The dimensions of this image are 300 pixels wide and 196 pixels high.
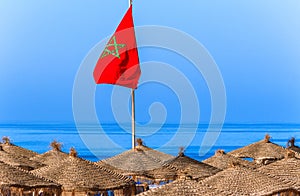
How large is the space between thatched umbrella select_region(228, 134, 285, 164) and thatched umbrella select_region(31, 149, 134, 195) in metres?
7.65

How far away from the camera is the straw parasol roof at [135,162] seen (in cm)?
1445

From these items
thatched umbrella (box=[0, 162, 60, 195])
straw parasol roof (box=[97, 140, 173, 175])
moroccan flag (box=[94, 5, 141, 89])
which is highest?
moroccan flag (box=[94, 5, 141, 89])

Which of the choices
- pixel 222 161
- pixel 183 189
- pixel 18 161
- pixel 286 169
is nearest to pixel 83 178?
pixel 286 169

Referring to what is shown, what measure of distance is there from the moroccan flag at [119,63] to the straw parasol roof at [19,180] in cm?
452

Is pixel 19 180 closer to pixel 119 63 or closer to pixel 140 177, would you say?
pixel 140 177

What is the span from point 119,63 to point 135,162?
7.15 ft

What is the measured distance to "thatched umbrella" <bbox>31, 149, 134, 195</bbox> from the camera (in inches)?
437

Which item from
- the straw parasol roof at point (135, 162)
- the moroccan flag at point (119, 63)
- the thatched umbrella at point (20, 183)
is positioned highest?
the moroccan flag at point (119, 63)

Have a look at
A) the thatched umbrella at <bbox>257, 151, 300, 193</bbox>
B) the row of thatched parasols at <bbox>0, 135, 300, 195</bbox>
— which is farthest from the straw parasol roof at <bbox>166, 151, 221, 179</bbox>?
the thatched umbrella at <bbox>257, 151, 300, 193</bbox>

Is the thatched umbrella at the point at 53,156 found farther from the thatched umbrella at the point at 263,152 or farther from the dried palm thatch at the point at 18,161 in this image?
the thatched umbrella at the point at 263,152

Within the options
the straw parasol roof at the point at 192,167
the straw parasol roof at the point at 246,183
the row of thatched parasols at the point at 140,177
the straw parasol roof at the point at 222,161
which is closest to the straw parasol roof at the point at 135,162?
the row of thatched parasols at the point at 140,177

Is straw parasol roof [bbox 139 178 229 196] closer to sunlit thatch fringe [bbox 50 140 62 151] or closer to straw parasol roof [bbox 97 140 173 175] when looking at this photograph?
straw parasol roof [bbox 97 140 173 175]

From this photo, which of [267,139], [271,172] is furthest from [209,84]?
[267,139]

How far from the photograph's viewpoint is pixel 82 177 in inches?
441
